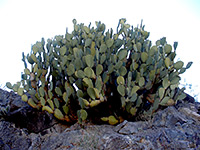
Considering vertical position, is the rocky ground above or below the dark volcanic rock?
below

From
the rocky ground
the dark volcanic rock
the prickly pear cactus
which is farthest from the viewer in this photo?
the dark volcanic rock

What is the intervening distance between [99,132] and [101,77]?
0.78m

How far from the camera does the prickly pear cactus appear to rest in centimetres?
333

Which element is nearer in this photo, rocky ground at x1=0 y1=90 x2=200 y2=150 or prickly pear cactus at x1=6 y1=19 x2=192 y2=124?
rocky ground at x1=0 y1=90 x2=200 y2=150

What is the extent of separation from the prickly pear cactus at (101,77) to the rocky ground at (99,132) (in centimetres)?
18

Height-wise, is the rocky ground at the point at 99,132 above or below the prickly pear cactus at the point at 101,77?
below

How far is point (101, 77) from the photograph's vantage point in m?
3.56

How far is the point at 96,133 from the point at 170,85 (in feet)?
4.14

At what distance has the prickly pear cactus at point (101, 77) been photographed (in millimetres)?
3328

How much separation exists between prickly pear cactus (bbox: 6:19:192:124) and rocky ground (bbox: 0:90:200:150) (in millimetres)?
184

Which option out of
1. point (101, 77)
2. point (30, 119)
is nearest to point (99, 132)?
point (101, 77)

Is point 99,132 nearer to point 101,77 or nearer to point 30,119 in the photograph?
point 101,77

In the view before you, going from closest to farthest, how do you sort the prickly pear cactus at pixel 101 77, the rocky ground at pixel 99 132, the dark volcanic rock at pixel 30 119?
the rocky ground at pixel 99 132
the prickly pear cactus at pixel 101 77
the dark volcanic rock at pixel 30 119

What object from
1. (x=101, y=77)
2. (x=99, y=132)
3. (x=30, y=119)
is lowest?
(x=99, y=132)
